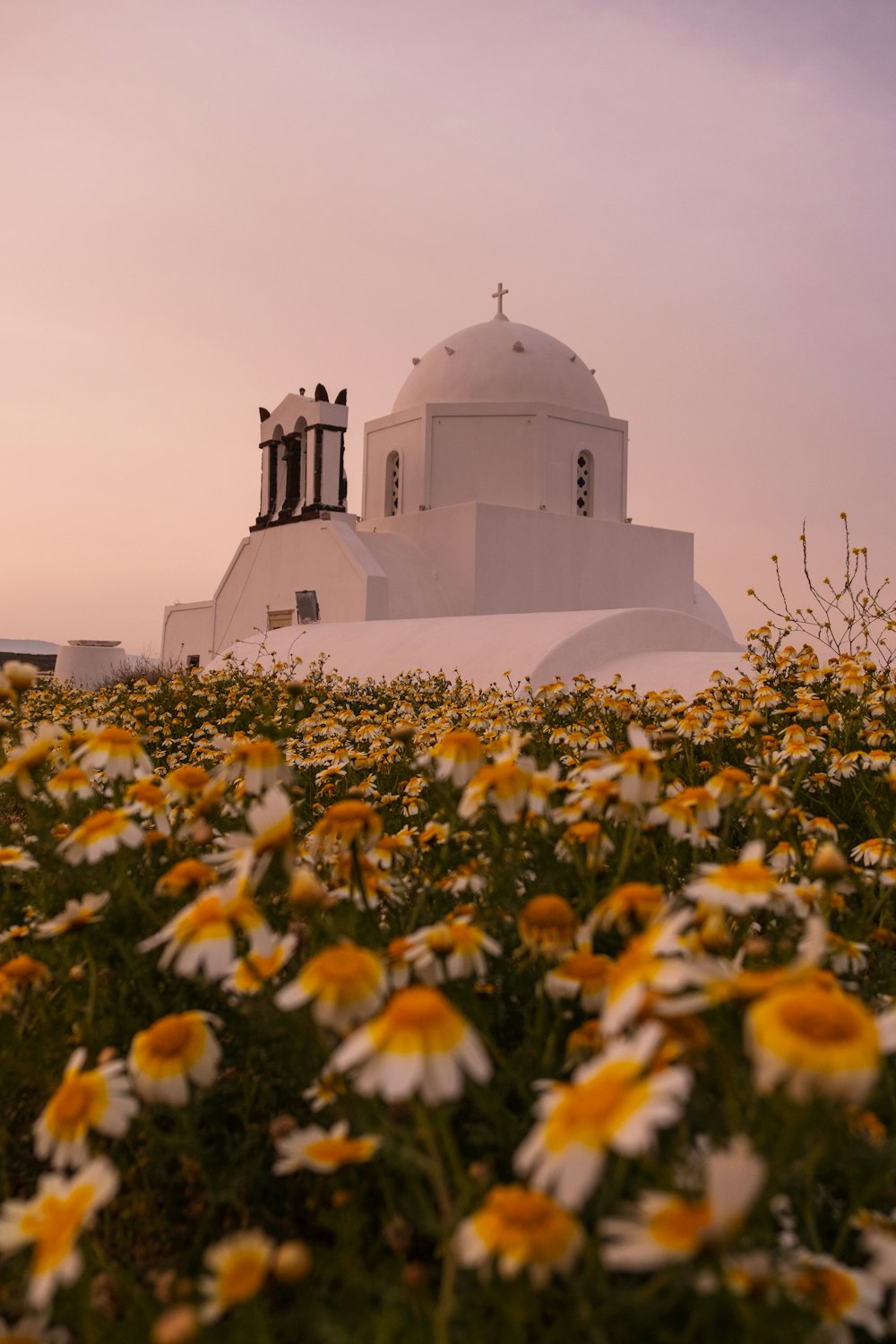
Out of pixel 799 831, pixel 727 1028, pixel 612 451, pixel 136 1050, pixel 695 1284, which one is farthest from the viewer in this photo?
pixel 612 451

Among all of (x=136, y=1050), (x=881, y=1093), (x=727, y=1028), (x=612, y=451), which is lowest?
(x=881, y=1093)

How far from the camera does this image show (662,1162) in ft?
3.70

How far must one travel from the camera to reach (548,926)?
61.9 inches

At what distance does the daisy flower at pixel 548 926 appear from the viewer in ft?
5.13

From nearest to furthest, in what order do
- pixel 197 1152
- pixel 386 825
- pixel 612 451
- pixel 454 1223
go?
1. pixel 454 1223
2. pixel 197 1152
3. pixel 386 825
4. pixel 612 451

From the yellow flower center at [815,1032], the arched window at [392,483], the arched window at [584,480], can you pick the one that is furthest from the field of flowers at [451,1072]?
the arched window at [392,483]

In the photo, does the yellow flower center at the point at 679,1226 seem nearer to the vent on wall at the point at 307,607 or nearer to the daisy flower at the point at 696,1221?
the daisy flower at the point at 696,1221

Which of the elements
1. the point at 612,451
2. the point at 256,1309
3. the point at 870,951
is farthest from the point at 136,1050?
the point at 612,451

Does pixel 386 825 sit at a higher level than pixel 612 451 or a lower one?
lower

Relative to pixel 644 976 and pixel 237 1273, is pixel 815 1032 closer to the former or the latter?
pixel 644 976

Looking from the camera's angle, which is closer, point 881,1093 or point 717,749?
point 881,1093

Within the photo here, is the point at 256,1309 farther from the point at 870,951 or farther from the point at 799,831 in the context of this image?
the point at 799,831

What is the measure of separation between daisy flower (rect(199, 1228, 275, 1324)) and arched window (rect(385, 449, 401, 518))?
22.0 meters

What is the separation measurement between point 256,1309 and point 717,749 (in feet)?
11.0
